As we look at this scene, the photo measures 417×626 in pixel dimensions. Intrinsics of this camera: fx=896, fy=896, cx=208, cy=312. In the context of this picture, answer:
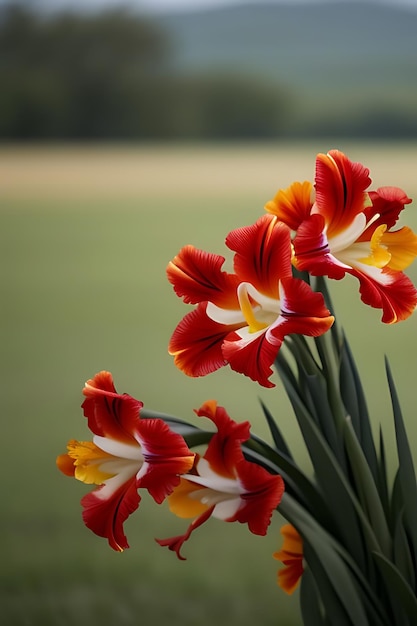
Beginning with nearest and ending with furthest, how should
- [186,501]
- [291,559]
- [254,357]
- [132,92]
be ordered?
[254,357] → [186,501] → [291,559] → [132,92]

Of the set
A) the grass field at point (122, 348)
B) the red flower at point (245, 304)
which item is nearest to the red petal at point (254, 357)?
the red flower at point (245, 304)

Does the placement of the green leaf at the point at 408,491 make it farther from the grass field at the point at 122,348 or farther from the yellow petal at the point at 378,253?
the grass field at the point at 122,348

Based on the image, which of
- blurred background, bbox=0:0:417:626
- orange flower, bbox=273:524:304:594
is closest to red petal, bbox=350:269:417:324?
orange flower, bbox=273:524:304:594

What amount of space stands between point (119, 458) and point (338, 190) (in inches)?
11.5

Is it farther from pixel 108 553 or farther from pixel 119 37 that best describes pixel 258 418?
pixel 119 37

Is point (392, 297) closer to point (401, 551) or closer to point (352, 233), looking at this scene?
point (352, 233)

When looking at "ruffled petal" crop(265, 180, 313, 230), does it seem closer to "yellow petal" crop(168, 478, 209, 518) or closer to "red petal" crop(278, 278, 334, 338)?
"red petal" crop(278, 278, 334, 338)

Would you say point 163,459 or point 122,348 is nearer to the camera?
point 163,459

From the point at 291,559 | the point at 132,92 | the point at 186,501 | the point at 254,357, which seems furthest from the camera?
the point at 132,92

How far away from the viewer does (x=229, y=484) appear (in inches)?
29.8

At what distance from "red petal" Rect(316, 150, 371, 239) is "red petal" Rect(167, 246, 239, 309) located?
0.31 feet

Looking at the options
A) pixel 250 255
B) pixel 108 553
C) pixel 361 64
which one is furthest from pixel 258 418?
pixel 250 255

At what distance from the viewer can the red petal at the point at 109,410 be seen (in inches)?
29.0

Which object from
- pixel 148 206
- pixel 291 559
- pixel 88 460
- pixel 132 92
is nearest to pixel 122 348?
pixel 148 206
